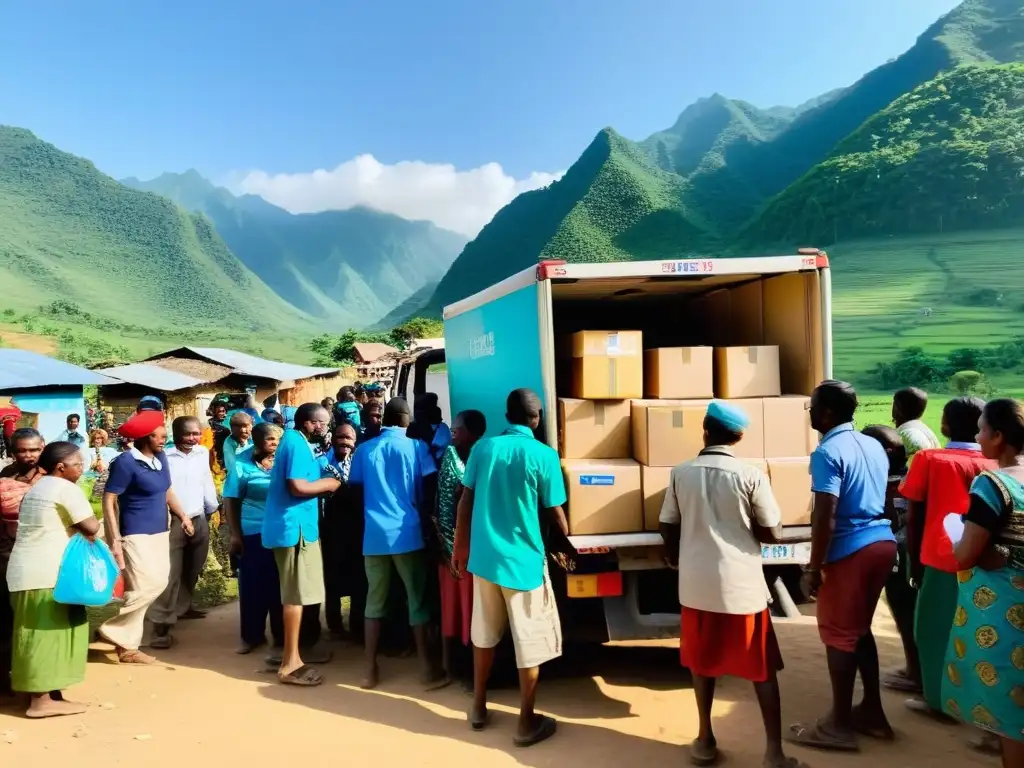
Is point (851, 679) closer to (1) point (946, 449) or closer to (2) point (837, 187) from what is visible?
(1) point (946, 449)

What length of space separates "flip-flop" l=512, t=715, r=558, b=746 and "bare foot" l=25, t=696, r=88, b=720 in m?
2.40

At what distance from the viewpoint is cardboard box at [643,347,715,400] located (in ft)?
13.1

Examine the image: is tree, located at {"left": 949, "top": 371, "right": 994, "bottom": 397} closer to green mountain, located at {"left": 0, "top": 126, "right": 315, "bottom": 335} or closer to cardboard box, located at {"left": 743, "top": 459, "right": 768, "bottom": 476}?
cardboard box, located at {"left": 743, "top": 459, "right": 768, "bottom": 476}

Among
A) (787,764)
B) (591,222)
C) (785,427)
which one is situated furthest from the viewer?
(591,222)

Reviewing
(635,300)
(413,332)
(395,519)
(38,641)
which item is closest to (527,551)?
(395,519)

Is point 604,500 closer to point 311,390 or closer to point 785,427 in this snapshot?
point 785,427

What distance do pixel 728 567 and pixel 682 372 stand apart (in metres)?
1.27

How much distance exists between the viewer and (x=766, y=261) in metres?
3.97

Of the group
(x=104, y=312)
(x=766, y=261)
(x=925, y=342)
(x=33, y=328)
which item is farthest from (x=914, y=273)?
(x=104, y=312)

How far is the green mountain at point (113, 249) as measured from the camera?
364 ft

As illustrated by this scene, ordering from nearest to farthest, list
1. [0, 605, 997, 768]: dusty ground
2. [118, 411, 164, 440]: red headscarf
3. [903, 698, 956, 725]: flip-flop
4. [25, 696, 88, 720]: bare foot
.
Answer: [0, 605, 997, 768]: dusty ground, [903, 698, 956, 725]: flip-flop, [25, 696, 88, 720]: bare foot, [118, 411, 164, 440]: red headscarf

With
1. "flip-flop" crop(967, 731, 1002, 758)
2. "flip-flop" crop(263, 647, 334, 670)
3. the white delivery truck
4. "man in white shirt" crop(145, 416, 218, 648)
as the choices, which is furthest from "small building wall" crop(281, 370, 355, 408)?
"flip-flop" crop(967, 731, 1002, 758)

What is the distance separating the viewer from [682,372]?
4.00 meters

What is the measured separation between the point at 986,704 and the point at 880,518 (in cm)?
87
